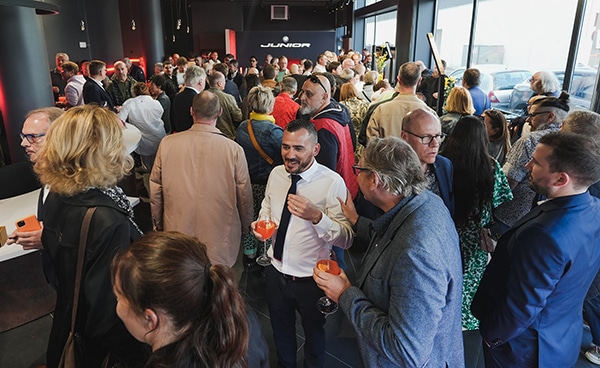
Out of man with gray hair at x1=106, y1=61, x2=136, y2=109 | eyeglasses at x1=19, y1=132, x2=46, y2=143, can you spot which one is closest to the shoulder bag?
eyeglasses at x1=19, y1=132, x2=46, y2=143

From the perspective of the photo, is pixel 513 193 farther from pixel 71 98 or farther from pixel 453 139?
pixel 71 98

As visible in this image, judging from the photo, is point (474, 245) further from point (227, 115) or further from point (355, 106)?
point (227, 115)

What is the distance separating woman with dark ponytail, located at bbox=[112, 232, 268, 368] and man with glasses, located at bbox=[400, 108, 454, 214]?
4.90 feet

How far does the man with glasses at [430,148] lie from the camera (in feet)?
7.49

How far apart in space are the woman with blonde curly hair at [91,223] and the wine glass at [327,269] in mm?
788

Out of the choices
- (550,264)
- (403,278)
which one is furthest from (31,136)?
(550,264)

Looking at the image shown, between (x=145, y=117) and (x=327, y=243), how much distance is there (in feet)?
11.2

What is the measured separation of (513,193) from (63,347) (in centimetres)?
272

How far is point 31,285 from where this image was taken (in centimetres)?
305

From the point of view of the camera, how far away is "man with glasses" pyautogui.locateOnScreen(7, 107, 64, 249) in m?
1.93

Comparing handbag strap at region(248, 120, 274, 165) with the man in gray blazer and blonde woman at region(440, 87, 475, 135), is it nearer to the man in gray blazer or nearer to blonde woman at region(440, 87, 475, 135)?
blonde woman at region(440, 87, 475, 135)

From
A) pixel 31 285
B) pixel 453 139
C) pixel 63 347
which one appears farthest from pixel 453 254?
pixel 31 285

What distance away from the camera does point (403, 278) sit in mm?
1309

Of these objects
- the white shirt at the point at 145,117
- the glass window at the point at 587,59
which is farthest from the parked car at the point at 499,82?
the white shirt at the point at 145,117
